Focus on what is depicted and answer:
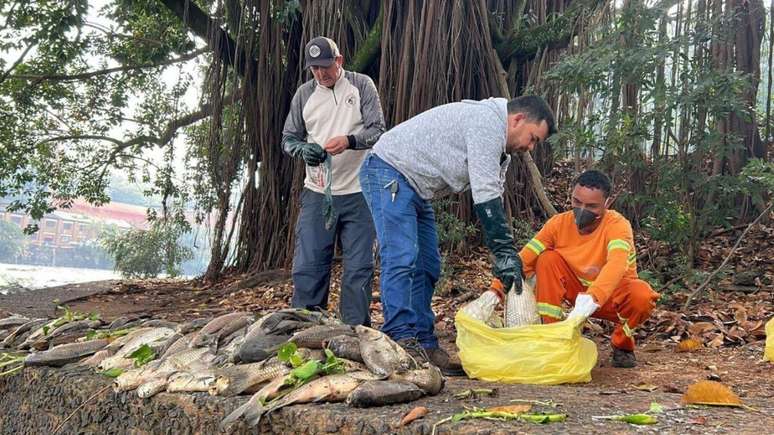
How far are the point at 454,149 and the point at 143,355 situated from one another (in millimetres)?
1481

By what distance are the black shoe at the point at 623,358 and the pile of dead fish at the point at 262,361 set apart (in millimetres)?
1243

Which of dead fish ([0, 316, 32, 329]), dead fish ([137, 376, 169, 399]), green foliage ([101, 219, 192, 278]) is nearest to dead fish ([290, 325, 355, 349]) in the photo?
dead fish ([137, 376, 169, 399])

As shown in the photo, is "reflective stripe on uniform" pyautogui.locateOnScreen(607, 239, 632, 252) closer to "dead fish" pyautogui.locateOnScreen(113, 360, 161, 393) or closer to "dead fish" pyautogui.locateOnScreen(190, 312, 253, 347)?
"dead fish" pyautogui.locateOnScreen(190, 312, 253, 347)

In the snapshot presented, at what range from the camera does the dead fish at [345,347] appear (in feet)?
8.39

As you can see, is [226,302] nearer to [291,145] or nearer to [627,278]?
[291,145]

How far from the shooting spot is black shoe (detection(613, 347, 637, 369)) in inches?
135

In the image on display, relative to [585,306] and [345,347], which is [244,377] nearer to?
[345,347]

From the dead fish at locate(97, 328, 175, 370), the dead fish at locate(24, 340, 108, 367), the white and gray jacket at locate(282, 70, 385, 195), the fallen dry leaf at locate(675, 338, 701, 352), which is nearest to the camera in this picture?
the dead fish at locate(97, 328, 175, 370)

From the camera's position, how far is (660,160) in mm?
5363

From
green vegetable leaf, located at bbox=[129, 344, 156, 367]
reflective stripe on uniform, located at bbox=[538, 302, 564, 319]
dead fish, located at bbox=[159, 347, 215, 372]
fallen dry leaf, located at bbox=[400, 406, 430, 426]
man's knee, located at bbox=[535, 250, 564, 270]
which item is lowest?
green vegetable leaf, located at bbox=[129, 344, 156, 367]

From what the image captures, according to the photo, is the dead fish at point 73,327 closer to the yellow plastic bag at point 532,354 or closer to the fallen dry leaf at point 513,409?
the yellow plastic bag at point 532,354

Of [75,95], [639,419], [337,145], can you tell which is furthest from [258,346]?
[75,95]

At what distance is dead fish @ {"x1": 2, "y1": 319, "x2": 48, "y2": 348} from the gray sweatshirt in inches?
93.6

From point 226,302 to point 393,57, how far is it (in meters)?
2.47
